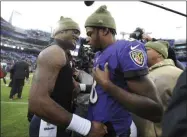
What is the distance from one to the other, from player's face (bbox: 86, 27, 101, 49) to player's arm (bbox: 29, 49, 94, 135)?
0.32 metres

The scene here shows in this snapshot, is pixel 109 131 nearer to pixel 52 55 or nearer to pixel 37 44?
pixel 52 55

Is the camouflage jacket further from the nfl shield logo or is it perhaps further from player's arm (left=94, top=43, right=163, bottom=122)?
the nfl shield logo

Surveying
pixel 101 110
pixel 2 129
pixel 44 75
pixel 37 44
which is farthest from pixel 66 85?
pixel 37 44

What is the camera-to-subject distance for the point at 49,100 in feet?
6.71

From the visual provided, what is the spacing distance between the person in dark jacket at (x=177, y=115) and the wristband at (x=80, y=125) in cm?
113

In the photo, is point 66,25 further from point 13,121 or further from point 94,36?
point 13,121

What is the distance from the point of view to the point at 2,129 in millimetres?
6477

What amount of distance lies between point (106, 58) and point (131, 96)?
346 millimetres

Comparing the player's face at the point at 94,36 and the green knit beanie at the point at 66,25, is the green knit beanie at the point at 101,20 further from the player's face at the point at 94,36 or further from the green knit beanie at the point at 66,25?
the green knit beanie at the point at 66,25

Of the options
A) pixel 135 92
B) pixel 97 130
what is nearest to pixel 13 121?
pixel 97 130

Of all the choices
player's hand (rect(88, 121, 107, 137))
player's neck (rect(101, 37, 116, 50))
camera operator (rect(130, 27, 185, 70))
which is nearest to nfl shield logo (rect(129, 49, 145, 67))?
player's neck (rect(101, 37, 116, 50))

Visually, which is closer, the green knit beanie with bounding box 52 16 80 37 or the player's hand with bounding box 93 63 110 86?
the player's hand with bounding box 93 63 110 86

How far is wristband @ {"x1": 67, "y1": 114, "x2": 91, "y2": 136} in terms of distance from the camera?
79.0 inches

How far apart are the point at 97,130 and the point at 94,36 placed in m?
0.76
